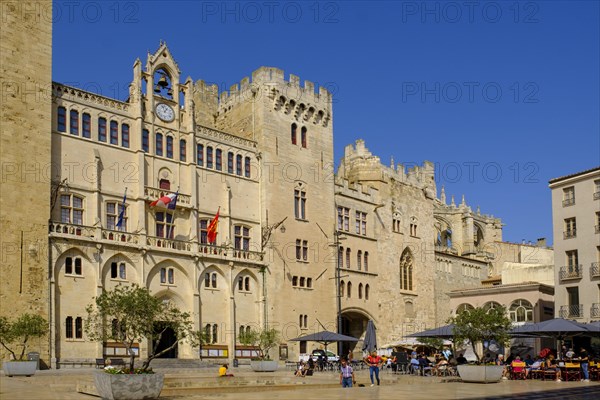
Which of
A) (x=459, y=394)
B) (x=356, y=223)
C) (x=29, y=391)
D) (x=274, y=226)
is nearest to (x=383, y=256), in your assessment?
(x=356, y=223)

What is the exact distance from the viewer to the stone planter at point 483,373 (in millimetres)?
32406

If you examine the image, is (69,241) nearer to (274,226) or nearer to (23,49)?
(23,49)

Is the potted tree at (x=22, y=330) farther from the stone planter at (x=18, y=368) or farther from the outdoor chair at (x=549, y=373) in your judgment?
the outdoor chair at (x=549, y=373)

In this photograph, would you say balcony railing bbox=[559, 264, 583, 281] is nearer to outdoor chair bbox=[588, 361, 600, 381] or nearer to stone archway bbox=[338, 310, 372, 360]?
stone archway bbox=[338, 310, 372, 360]

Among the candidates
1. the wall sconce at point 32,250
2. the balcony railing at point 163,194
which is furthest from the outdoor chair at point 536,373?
the wall sconce at point 32,250

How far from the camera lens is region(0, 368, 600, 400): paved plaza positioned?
2452cm

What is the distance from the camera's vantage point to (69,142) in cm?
4469

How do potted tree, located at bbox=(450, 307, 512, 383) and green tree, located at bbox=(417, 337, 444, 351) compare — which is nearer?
potted tree, located at bbox=(450, 307, 512, 383)

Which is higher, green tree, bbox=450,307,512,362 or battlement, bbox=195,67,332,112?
battlement, bbox=195,67,332,112

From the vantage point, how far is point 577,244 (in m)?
53.2

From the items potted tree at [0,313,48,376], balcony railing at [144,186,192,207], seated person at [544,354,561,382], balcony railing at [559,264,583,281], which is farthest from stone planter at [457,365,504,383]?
balcony railing at [144,186,192,207]

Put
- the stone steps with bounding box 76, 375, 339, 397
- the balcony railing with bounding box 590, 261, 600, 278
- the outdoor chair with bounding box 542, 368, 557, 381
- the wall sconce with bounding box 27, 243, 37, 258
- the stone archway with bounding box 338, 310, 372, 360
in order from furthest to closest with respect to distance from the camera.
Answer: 1. the stone archway with bounding box 338, 310, 372, 360
2. the balcony railing with bounding box 590, 261, 600, 278
3. the wall sconce with bounding box 27, 243, 37, 258
4. the outdoor chair with bounding box 542, 368, 557, 381
5. the stone steps with bounding box 76, 375, 339, 397

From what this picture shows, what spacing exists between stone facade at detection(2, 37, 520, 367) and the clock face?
0.32 ft

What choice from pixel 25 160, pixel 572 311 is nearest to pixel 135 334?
pixel 25 160
